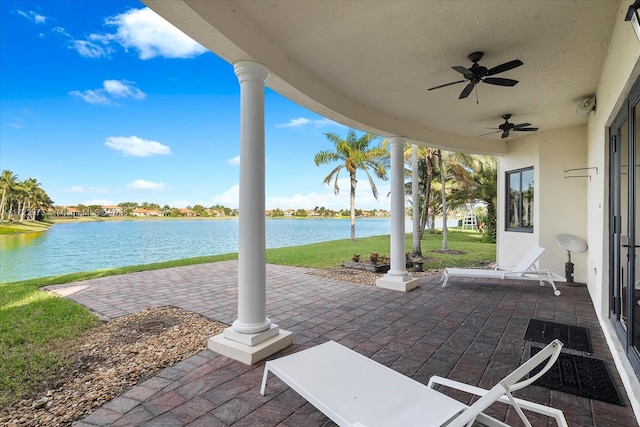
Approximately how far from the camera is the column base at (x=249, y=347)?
3125mm

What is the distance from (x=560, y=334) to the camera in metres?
3.93

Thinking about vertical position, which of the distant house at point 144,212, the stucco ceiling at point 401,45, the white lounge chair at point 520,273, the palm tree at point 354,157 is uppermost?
the palm tree at point 354,157

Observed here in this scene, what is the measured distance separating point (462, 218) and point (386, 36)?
32.5 m

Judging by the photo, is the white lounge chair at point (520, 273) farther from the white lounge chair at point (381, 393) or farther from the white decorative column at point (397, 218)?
the white lounge chair at point (381, 393)

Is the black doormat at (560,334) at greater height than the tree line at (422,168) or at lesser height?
lesser

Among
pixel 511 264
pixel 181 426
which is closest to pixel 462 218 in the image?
pixel 511 264

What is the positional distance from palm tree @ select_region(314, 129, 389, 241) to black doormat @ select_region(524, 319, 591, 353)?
46.2ft

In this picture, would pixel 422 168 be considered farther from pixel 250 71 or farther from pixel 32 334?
pixel 32 334

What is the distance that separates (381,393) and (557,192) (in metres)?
7.52

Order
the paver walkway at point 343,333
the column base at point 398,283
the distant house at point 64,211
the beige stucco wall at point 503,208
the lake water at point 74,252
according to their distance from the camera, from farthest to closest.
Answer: the distant house at point 64,211 → the lake water at point 74,252 → the beige stucco wall at point 503,208 → the column base at point 398,283 → the paver walkway at point 343,333

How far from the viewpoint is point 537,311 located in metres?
4.87

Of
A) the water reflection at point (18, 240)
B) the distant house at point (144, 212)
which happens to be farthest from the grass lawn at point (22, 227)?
the distant house at point (144, 212)

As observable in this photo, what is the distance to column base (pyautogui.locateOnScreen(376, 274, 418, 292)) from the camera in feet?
20.1

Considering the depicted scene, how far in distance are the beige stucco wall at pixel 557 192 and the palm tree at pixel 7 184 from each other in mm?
35553
